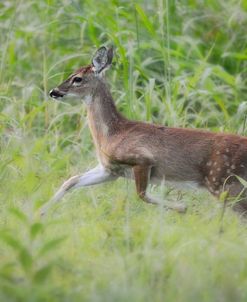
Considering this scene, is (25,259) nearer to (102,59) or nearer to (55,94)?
(55,94)

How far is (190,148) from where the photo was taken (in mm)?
6918

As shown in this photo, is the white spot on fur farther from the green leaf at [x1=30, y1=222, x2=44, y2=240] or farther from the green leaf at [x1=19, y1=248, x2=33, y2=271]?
the green leaf at [x1=19, y1=248, x2=33, y2=271]

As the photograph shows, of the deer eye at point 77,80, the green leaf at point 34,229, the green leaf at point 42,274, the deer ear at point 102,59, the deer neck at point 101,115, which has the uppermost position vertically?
the green leaf at point 34,229

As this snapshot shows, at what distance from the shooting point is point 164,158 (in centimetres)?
699

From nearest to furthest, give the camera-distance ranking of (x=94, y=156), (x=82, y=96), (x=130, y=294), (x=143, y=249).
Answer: (x=130, y=294) → (x=143, y=249) → (x=82, y=96) → (x=94, y=156)

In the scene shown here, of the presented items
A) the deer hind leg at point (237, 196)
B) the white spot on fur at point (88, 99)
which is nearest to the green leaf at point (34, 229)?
the deer hind leg at point (237, 196)

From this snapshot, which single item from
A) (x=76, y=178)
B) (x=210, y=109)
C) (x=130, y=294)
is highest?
(x=130, y=294)

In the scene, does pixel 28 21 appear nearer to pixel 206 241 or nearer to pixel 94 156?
pixel 94 156

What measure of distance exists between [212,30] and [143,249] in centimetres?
495

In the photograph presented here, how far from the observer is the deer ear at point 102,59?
24.6 ft

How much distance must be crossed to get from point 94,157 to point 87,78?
2.85 ft

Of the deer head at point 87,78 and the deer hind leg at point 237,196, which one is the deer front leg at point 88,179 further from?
the deer hind leg at point 237,196

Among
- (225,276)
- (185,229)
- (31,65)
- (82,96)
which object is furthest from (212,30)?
(225,276)

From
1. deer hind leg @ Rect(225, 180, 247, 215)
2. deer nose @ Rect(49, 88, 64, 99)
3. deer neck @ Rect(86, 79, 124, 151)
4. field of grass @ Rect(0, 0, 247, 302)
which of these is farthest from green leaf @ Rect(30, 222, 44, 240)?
deer nose @ Rect(49, 88, 64, 99)
